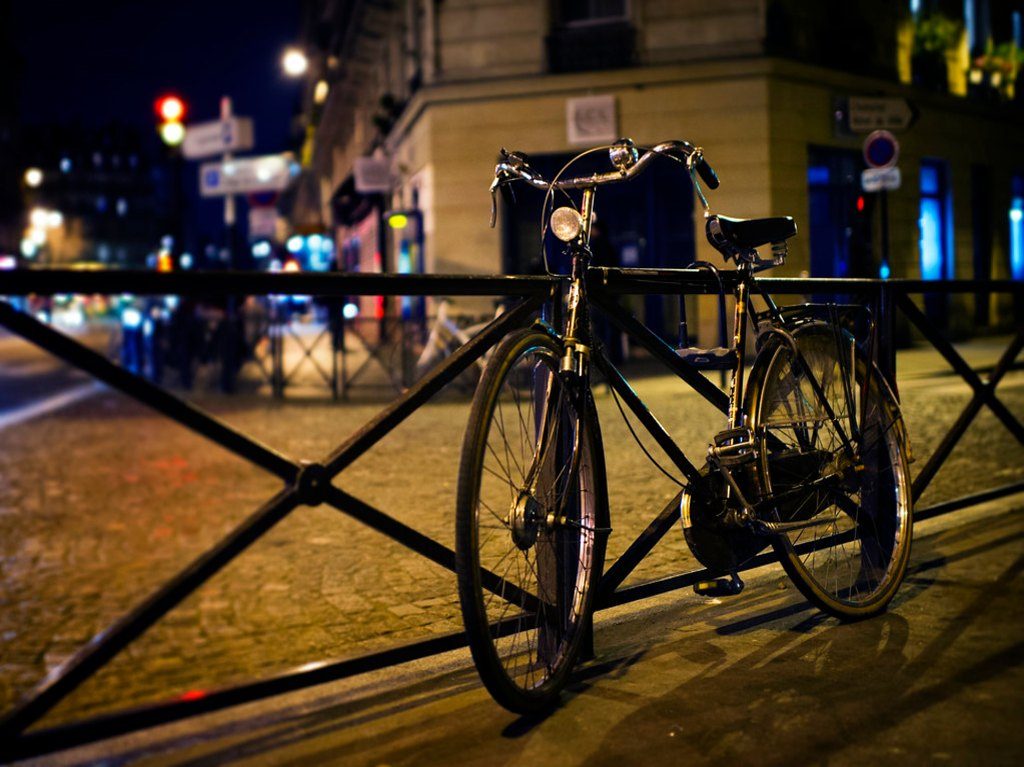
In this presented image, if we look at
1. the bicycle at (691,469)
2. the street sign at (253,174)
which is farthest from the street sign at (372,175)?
the bicycle at (691,469)

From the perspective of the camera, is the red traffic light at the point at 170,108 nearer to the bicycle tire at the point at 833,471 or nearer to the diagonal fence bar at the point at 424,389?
the bicycle tire at the point at 833,471

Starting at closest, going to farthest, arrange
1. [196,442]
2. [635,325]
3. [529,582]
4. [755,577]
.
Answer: [529,582], [635,325], [755,577], [196,442]

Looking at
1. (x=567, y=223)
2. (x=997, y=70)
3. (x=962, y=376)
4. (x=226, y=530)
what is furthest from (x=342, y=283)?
(x=997, y=70)

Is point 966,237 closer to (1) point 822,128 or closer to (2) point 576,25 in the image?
(1) point 822,128

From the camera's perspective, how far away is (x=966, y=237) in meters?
24.5

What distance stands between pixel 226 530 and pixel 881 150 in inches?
418

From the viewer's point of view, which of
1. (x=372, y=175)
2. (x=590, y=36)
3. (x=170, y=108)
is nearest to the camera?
(x=170, y=108)

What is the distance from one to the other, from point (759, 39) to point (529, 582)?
17.3 metres

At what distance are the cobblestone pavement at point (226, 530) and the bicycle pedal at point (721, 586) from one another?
3.56 ft

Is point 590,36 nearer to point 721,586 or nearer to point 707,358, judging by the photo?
point 707,358

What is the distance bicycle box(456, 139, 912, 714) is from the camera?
3.16 metres

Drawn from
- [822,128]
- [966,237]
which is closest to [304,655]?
[822,128]

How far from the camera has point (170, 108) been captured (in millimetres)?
13547

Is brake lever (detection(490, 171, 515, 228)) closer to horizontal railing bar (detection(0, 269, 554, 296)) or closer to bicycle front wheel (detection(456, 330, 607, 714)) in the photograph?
horizontal railing bar (detection(0, 269, 554, 296))
